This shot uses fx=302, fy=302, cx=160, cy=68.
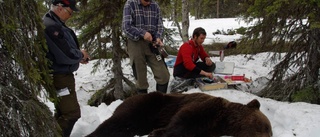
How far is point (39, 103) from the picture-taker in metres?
2.74

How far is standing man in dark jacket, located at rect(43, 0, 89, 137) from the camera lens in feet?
11.8

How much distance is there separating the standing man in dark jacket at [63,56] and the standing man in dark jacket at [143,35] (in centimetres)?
173

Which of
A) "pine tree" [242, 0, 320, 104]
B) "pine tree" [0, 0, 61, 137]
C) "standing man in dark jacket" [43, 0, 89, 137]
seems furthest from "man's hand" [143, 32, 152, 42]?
"pine tree" [0, 0, 61, 137]

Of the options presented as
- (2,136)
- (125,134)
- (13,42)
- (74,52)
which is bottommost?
(125,134)

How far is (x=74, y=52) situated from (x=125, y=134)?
1.35m

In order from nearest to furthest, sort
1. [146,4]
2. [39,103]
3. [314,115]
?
[39,103]
[314,115]
[146,4]

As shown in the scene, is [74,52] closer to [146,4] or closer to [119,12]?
[146,4]

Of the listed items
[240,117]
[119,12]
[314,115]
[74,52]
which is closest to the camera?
[74,52]

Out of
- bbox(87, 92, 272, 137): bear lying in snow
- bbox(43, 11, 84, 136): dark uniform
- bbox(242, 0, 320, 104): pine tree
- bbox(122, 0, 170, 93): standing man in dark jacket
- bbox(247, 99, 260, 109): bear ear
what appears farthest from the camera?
bbox(122, 0, 170, 93): standing man in dark jacket

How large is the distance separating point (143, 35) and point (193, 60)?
2069mm

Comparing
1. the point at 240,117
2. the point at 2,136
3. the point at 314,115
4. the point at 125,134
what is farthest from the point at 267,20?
the point at 2,136

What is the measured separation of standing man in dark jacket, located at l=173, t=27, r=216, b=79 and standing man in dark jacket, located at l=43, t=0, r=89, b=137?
10.4ft

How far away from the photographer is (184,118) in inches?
155

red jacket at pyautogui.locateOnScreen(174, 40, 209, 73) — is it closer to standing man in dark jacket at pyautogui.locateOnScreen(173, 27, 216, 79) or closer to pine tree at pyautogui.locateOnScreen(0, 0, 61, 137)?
standing man in dark jacket at pyautogui.locateOnScreen(173, 27, 216, 79)
